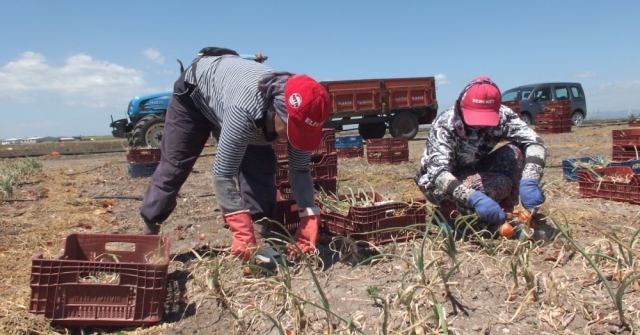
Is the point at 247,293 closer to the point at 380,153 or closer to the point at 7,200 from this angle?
the point at 7,200

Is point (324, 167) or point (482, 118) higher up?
point (482, 118)

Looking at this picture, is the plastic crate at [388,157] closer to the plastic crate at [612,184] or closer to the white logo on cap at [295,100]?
the plastic crate at [612,184]

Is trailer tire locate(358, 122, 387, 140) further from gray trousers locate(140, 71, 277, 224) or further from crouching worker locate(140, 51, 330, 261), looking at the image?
gray trousers locate(140, 71, 277, 224)

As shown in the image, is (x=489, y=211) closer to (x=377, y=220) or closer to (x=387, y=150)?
(x=377, y=220)

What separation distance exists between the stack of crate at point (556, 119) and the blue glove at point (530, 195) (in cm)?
1505

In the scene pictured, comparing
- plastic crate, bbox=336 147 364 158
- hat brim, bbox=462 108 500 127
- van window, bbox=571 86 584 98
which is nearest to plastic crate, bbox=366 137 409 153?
plastic crate, bbox=336 147 364 158

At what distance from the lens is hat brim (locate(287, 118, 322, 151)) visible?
102 inches

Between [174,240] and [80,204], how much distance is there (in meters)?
2.54

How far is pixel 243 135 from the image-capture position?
8.90 ft

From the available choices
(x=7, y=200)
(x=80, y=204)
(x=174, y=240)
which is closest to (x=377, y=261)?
(x=174, y=240)

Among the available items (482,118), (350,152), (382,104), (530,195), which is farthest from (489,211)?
(382,104)

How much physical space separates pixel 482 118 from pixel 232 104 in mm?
1448

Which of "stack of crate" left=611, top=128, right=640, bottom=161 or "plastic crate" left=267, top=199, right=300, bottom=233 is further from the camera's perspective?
"stack of crate" left=611, top=128, right=640, bottom=161

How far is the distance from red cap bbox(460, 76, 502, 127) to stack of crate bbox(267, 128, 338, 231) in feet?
4.31
